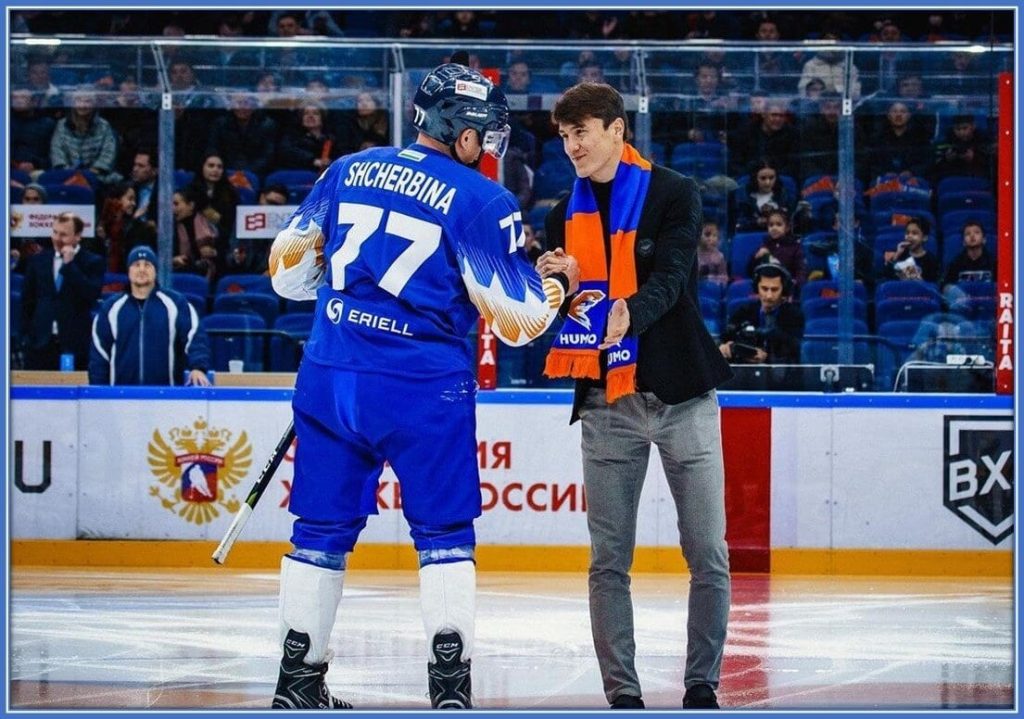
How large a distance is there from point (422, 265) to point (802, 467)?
16.8 ft

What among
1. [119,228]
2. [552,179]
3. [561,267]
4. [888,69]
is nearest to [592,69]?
[552,179]

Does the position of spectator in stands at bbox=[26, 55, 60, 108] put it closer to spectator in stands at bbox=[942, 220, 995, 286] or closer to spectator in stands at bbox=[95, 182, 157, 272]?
spectator in stands at bbox=[95, 182, 157, 272]

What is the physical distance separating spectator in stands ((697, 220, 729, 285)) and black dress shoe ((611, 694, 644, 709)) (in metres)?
5.13

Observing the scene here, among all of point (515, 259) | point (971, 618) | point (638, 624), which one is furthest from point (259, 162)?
point (515, 259)

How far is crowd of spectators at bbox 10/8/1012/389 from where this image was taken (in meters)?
9.64

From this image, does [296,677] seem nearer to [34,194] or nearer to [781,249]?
[781,249]

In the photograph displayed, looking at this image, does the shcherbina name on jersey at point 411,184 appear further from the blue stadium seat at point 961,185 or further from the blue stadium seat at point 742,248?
the blue stadium seat at point 961,185

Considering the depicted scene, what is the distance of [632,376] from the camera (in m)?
4.71

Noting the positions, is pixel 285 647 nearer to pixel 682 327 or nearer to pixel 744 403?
pixel 682 327

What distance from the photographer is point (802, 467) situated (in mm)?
9000

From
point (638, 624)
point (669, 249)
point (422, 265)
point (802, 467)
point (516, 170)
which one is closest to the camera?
point (422, 265)

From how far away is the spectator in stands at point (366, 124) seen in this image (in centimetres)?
970

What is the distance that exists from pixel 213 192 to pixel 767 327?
11.5 ft

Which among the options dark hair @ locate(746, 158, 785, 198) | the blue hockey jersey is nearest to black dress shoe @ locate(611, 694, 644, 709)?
the blue hockey jersey
